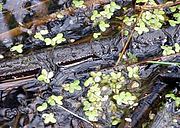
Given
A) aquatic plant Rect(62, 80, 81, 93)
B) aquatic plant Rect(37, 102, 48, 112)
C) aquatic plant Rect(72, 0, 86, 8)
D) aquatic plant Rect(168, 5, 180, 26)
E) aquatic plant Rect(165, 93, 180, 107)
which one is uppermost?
aquatic plant Rect(72, 0, 86, 8)

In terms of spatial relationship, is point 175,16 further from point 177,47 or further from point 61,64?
point 61,64

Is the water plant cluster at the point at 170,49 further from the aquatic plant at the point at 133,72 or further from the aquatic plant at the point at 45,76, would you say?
the aquatic plant at the point at 45,76

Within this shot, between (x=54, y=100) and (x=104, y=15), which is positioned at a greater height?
(x=104, y=15)

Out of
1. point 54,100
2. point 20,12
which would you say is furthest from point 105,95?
point 20,12

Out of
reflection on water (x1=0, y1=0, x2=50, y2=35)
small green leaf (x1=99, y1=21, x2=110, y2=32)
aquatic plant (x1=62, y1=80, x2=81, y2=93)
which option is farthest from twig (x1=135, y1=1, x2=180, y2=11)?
aquatic plant (x1=62, y1=80, x2=81, y2=93)

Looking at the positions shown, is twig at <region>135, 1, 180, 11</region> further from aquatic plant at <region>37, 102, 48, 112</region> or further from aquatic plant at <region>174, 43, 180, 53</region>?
aquatic plant at <region>37, 102, 48, 112</region>

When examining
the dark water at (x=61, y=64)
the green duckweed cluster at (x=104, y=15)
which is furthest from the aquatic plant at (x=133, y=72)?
the green duckweed cluster at (x=104, y=15)

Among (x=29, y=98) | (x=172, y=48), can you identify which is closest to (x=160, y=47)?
(x=172, y=48)

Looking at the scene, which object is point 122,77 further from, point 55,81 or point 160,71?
point 55,81
